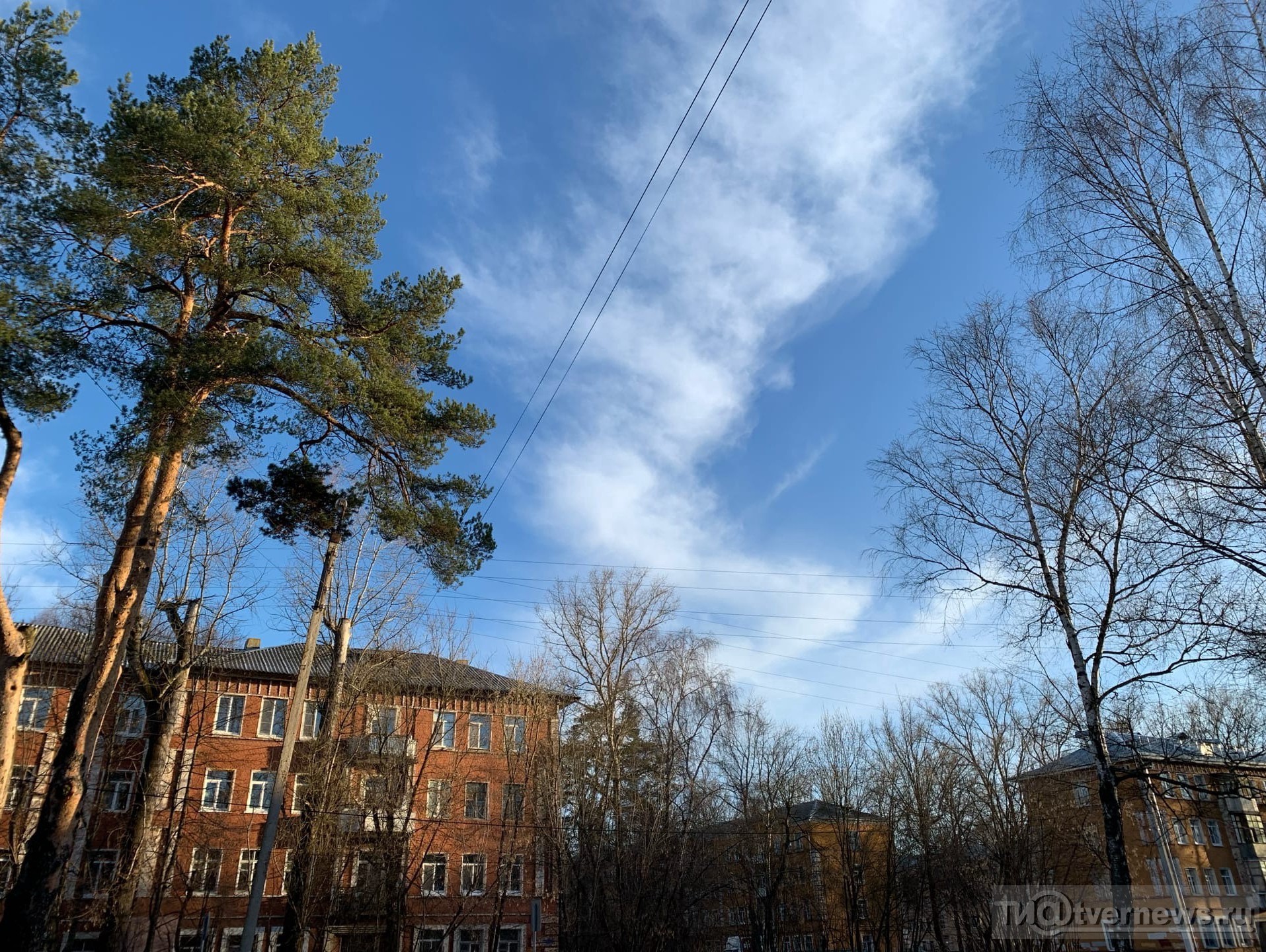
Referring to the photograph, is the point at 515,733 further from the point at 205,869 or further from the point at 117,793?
the point at 117,793

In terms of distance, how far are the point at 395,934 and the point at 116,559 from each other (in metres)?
16.3

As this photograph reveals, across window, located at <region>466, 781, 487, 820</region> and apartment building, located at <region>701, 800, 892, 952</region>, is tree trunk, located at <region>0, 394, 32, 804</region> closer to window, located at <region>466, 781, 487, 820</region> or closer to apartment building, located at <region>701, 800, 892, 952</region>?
window, located at <region>466, 781, 487, 820</region>

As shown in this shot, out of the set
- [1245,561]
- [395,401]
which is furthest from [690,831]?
[1245,561]

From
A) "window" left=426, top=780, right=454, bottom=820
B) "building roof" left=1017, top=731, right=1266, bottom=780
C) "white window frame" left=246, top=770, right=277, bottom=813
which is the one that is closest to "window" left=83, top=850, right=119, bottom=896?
"white window frame" left=246, top=770, right=277, bottom=813

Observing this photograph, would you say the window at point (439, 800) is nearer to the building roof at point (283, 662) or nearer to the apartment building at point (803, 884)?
the building roof at point (283, 662)

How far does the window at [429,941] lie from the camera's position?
27833mm

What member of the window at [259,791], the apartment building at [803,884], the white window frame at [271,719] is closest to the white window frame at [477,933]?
the apartment building at [803,884]

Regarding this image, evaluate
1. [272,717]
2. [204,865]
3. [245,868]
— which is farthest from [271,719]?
[204,865]

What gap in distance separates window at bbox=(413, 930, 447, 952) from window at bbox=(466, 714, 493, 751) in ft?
22.1

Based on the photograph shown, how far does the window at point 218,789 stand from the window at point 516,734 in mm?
12213

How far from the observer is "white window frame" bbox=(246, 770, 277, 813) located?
29953mm

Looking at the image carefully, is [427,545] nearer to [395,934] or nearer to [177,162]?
[177,162]

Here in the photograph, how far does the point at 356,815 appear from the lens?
22.8 meters

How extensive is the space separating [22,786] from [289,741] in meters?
17.2
